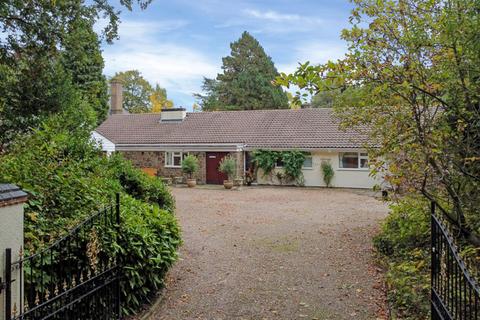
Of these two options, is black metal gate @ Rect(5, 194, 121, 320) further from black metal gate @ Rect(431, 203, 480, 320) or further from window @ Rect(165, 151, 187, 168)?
window @ Rect(165, 151, 187, 168)

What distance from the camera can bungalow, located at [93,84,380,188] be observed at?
2353 centimetres

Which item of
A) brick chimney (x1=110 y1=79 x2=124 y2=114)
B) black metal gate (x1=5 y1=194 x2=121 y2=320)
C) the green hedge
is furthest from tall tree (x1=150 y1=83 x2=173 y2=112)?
black metal gate (x1=5 y1=194 x2=121 y2=320)

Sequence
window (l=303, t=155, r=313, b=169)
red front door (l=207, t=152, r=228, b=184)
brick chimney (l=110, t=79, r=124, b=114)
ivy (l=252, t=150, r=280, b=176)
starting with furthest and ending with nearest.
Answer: brick chimney (l=110, t=79, r=124, b=114), red front door (l=207, t=152, r=228, b=184), ivy (l=252, t=150, r=280, b=176), window (l=303, t=155, r=313, b=169)

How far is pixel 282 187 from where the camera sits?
23812 millimetres

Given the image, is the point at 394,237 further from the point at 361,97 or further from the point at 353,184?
the point at 353,184

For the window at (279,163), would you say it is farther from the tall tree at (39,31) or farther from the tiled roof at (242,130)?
the tall tree at (39,31)

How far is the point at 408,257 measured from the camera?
7141mm

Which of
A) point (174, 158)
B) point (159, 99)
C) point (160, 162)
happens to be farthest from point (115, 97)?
point (159, 99)

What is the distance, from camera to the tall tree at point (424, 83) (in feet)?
14.9

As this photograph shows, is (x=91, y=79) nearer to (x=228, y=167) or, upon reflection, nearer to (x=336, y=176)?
(x=228, y=167)

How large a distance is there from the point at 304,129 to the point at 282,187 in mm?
4357

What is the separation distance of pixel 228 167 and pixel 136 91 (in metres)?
32.4

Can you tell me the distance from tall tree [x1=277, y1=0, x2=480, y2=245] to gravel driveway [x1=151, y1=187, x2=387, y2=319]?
81.5 inches

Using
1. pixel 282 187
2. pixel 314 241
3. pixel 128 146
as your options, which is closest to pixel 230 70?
pixel 128 146
